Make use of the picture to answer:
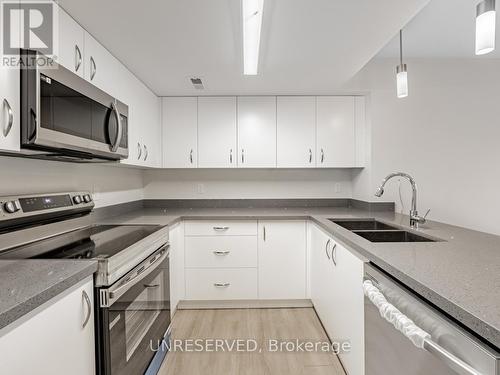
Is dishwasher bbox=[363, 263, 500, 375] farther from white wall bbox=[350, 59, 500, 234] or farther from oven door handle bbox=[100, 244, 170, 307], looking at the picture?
white wall bbox=[350, 59, 500, 234]

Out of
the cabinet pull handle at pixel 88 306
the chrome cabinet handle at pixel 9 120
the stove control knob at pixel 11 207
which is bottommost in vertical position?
the cabinet pull handle at pixel 88 306

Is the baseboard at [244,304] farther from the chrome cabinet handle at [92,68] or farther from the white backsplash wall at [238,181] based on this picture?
the chrome cabinet handle at [92,68]

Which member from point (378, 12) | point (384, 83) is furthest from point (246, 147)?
point (378, 12)

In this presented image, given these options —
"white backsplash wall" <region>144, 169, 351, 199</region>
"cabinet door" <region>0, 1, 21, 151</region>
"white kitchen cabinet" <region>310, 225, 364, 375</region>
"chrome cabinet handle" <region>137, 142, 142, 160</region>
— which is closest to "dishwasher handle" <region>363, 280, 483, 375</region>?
"white kitchen cabinet" <region>310, 225, 364, 375</region>

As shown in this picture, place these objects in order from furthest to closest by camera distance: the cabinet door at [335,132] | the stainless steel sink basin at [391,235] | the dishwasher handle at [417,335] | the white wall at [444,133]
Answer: the cabinet door at [335,132]
the white wall at [444,133]
the stainless steel sink basin at [391,235]
the dishwasher handle at [417,335]

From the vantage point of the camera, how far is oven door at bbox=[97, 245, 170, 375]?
46.3 inches

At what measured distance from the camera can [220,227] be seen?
2637 mm

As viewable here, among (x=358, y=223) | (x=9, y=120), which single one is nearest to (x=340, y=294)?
(x=358, y=223)

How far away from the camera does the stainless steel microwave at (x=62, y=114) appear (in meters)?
1.13

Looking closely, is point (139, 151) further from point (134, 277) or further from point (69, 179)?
point (134, 277)

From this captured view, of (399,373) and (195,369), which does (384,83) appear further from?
(195,369)

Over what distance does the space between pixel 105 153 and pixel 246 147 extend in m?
1.55

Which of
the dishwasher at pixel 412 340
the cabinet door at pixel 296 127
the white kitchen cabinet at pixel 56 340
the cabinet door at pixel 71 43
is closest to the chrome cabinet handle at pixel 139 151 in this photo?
the cabinet door at pixel 71 43

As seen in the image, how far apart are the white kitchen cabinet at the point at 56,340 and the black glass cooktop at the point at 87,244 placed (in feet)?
0.77
